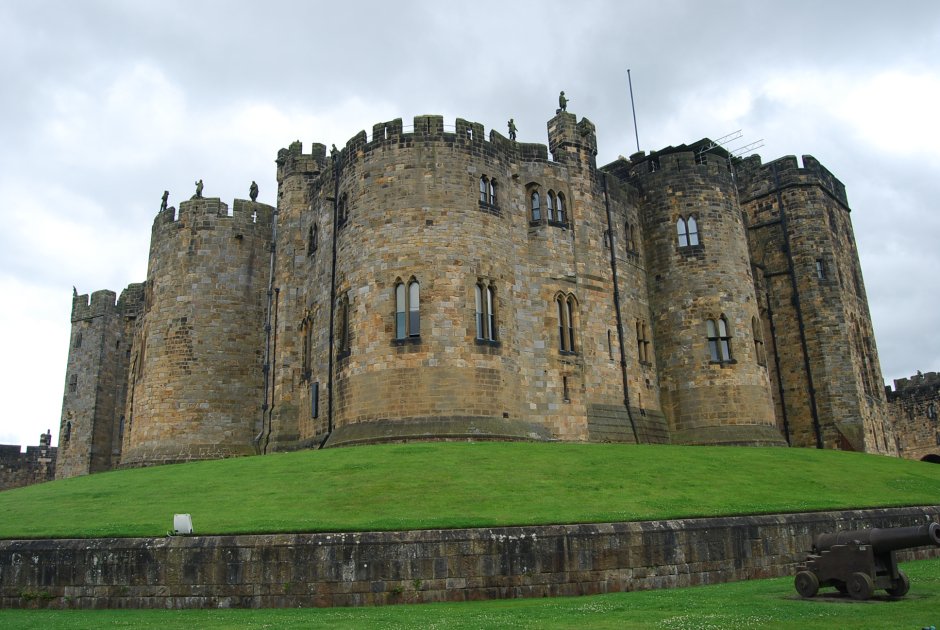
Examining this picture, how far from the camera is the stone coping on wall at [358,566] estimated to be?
13.3 metres

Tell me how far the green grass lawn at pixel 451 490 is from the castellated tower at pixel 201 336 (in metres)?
7.25

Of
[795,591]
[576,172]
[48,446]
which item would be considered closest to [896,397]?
[576,172]

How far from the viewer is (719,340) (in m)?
32.2

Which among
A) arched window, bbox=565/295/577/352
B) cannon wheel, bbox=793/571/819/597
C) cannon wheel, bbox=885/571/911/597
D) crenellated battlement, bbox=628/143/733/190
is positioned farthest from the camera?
crenellated battlement, bbox=628/143/733/190

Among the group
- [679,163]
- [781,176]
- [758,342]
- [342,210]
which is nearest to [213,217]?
[342,210]

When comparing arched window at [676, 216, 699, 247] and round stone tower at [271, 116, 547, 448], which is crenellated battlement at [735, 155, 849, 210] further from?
round stone tower at [271, 116, 547, 448]

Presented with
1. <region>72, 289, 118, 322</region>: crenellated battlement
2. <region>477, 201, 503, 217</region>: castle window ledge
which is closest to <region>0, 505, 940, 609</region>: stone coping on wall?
<region>477, 201, 503, 217</region>: castle window ledge

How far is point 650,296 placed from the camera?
3388cm

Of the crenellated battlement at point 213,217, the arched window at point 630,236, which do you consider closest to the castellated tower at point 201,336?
the crenellated battlement at point 213,217

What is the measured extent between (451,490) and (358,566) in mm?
3977

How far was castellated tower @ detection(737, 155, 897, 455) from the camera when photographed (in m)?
34.6

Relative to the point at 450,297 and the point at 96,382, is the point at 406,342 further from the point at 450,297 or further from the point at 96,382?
the point at 96,382

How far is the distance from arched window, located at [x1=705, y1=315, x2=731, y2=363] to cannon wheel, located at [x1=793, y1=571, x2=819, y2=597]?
20.9 m

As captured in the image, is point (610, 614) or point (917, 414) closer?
point (610, 614)
